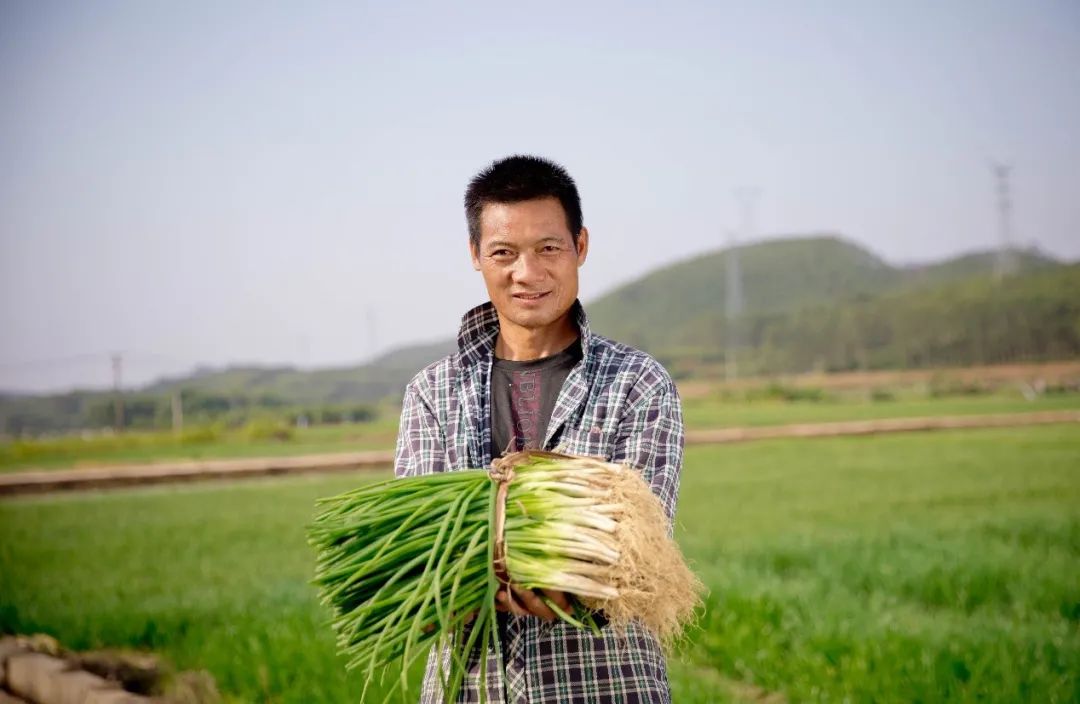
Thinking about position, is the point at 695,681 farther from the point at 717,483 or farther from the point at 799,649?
the point at 717,483

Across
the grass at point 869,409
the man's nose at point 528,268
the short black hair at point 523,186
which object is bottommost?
the grass at point 869,409

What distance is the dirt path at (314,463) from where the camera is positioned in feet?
85.1

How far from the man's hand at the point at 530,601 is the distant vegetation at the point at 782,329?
47167mm

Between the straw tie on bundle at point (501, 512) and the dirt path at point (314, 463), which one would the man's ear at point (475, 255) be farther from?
the dirt path at point (314, 463)

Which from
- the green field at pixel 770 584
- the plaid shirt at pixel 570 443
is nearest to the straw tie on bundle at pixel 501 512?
the plaid shirt at pixel 570 443

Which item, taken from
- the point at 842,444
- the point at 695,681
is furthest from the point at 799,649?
the point at 842,444

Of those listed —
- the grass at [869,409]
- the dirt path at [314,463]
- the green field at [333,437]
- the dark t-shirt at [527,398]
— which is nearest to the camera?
the dark t-shirt at [527,398]

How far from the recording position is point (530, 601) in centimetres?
226

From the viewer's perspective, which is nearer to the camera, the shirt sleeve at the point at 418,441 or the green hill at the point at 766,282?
the shirt sleeve at the point at 418,441

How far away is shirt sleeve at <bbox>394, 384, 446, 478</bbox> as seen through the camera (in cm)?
264

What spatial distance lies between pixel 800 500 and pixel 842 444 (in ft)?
41.3

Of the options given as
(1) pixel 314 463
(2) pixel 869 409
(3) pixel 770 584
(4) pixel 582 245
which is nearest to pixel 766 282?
(2) pixel 869 409

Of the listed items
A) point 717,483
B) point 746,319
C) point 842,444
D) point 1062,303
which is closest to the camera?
point 717,483

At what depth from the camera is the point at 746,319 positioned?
132 metres
